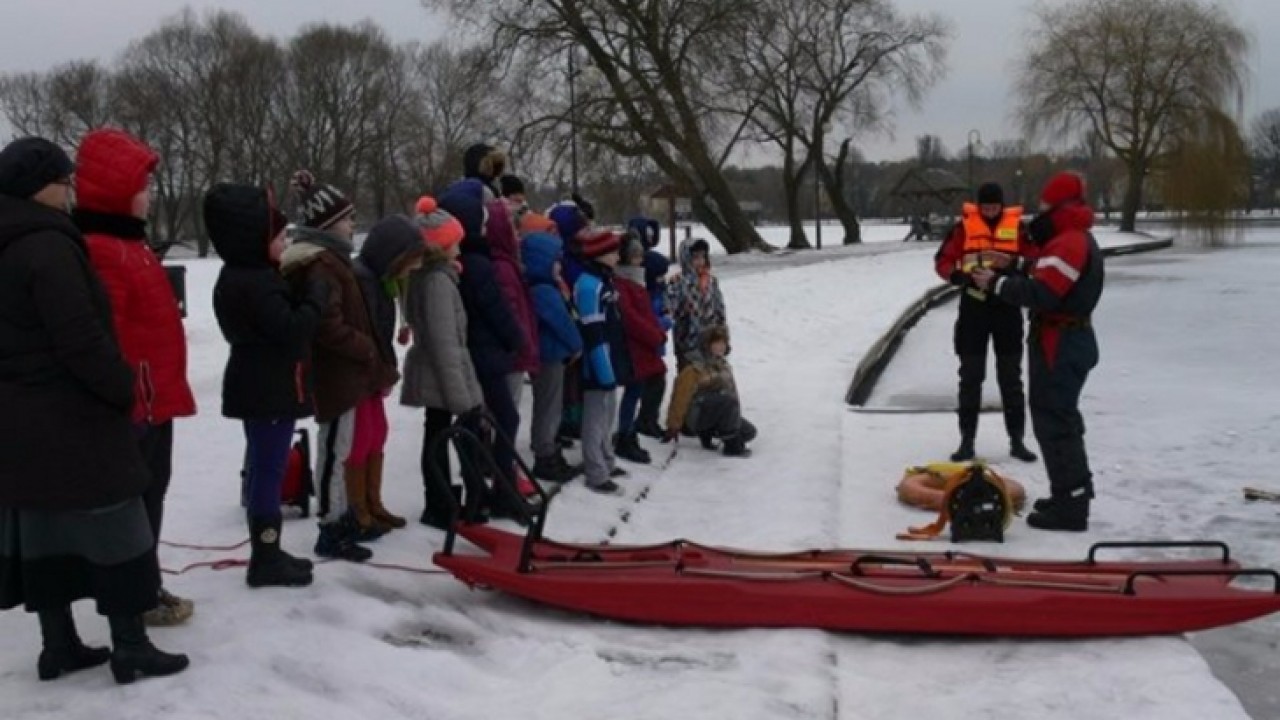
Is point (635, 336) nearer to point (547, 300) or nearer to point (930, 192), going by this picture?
point (547, 300)

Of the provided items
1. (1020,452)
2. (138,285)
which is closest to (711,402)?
(1020,452)

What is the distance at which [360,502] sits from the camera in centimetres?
589

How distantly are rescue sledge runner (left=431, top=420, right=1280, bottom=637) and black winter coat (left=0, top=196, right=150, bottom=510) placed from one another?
180cm

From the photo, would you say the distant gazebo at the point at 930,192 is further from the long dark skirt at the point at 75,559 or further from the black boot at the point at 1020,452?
the long dark skirt at the point at 75,559

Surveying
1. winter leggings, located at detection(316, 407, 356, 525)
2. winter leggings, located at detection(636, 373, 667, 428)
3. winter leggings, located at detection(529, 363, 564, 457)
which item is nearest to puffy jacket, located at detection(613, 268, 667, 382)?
winter leggings, located at detection(636, 373, 667, 428)

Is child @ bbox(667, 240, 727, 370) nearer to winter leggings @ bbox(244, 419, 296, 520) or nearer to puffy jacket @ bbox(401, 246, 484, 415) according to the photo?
puffy jacket @ bbox(401, 246, 484, 415)

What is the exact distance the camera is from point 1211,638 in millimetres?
5234

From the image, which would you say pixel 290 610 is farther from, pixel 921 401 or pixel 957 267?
pixel 921 401

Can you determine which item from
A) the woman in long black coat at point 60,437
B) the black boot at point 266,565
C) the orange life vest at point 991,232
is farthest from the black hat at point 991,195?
the woman in long black coat at point 60,437

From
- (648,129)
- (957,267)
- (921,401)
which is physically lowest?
(921,401)

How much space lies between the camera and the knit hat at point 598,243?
24.7ft

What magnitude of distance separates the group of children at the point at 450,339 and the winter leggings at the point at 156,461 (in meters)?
0.43

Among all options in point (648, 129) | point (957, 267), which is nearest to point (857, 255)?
point (648, 129)

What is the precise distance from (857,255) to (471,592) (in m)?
32.8
